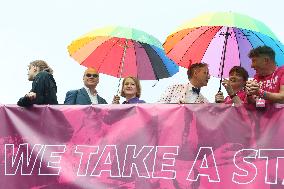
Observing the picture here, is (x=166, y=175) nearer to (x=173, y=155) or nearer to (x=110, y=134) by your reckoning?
(x=173, y=155)

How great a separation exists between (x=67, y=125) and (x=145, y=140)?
920 millimetres

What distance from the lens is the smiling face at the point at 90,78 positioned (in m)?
8.05

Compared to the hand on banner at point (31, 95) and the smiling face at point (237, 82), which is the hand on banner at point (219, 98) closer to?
the smiling face at point (237, 82)

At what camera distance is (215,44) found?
8008mm

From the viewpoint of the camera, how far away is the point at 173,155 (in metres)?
6.76

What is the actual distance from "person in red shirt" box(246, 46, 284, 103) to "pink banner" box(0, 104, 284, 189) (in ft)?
0.71

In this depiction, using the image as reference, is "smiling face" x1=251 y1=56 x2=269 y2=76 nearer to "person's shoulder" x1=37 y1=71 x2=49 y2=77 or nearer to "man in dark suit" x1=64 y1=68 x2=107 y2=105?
"man in dark suit" x1=64 y1=68 x2=107 y2=105

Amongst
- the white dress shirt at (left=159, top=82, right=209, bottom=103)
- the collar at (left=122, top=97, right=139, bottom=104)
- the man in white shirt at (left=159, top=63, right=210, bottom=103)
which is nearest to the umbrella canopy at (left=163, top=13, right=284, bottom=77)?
the man in white shirt at (left=159, top=63, right=210, bottom=103)

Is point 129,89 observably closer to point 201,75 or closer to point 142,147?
point 201,75

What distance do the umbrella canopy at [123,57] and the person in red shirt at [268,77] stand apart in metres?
2.25

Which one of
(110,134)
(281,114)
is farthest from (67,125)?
(281,114)

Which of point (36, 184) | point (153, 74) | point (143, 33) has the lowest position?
point (36, 184)

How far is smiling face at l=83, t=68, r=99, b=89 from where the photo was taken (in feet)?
26.4

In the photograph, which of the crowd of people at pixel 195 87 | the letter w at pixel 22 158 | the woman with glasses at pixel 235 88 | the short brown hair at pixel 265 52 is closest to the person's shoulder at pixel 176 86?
the crowd of people at pixel 195 87
